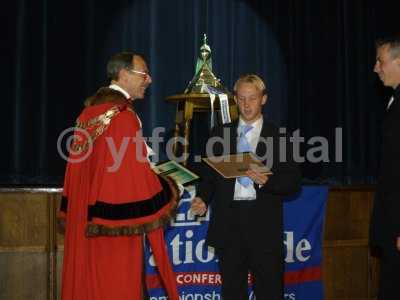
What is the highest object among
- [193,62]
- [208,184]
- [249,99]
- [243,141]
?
[193,62]

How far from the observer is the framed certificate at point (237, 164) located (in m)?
2.59

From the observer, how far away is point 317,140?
202 inches

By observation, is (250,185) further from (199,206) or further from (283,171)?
(199,206)

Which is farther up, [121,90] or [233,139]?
[121,90]

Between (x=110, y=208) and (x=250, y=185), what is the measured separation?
2.33ft

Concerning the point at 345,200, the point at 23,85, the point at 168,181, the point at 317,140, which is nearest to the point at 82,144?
the point at 168,181

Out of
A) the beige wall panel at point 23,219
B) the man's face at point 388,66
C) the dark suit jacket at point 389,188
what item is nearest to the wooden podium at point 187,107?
the beige wall panel at point 23,219

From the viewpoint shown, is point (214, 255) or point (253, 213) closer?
point (253, 213)

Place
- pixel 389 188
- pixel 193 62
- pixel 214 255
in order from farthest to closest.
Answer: pixel 193 62, pixel 214 255, pixel 389 188

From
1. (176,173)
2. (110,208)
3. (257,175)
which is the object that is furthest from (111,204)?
(257,175)

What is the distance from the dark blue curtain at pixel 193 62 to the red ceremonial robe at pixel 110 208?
2.02 m

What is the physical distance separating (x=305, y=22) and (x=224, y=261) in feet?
10.2

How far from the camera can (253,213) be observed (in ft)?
8.89

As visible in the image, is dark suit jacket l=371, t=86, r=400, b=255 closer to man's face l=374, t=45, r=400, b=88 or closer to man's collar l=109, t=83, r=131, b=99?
man's face l=374, t=45, r=400, b=88
